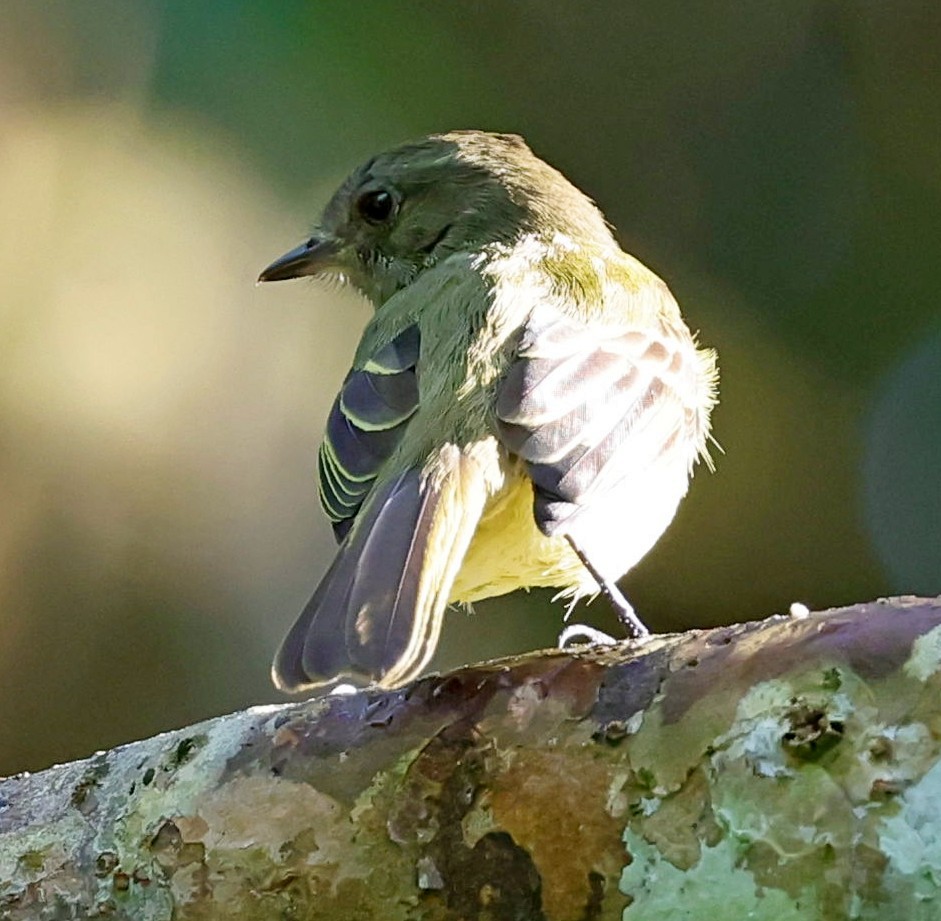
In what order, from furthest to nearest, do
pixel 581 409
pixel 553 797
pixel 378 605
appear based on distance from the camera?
1. pixel 581 409
2. pixel 378 605
3. pixel 553 797

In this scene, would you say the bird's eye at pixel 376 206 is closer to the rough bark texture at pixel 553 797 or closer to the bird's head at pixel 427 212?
the bird's head at pixel 427 212

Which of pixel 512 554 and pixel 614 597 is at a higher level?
pixel 512 554

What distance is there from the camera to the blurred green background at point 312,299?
5.32 metres

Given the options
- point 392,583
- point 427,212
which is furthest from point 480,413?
point 427,212

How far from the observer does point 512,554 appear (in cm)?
285

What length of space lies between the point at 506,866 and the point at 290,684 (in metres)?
0.47

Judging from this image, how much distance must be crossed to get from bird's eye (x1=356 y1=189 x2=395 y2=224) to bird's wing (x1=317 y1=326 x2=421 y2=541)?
3.03 feet

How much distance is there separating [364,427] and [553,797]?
105cm

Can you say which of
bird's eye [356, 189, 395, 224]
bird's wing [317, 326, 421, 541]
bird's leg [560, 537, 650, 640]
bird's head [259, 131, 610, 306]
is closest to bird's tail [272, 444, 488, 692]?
bird's wing [317, 326, 421, 541]

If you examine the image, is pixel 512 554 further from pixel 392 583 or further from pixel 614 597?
pixel 392 583

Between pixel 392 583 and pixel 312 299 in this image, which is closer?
pixel 392 583

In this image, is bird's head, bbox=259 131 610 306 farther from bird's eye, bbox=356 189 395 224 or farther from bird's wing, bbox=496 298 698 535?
bird's wing, bbox=496 298 698 535

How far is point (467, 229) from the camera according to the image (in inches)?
152

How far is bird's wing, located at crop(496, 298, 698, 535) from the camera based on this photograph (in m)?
2.54
